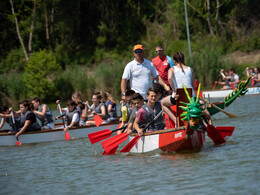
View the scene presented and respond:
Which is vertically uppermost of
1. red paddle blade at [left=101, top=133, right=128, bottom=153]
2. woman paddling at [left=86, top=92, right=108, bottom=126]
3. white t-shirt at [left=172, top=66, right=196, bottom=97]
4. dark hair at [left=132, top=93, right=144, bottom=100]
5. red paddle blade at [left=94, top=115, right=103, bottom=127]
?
white t-shirt at [left=172, top=66, right=196, bottom=97]

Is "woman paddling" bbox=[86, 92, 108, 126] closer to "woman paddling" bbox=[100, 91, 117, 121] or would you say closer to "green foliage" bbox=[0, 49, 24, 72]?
"woman paddling" bbox=[100, 91, 117, 121]

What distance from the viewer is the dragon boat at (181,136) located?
25.3ft

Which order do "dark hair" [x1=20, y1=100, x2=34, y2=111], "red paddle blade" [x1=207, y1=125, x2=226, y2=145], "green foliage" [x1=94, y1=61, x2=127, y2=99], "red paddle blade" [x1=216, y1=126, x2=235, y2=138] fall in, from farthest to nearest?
"green foliage" [x1=94, y1=61, x2=127, y2=99] < "dark hair" [x1=20, y1=100, x2=34, y2=111] < "red paddle blade" [x1=216, y1=126, x2=235, y2=138] < "red paddle blade" [x1=207, y1=125, x2=226, y2=145]

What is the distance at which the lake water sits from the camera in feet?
21.2

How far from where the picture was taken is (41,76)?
92.5ft

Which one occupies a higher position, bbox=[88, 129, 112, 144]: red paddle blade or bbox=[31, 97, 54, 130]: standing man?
bbox=[31, 97, 54, 130]: standing man

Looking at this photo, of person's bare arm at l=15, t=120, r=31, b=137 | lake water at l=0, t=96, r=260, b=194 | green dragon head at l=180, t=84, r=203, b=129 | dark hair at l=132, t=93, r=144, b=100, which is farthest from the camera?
Result: person's bare arm at l=15, t=120, r=31, b=137

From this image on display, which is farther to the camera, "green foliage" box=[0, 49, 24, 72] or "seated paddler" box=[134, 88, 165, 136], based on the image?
"green foliage" box=[0, 49, 24, 72]

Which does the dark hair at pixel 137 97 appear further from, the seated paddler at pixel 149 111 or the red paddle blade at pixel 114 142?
the red paddle blade at pixel 114 142

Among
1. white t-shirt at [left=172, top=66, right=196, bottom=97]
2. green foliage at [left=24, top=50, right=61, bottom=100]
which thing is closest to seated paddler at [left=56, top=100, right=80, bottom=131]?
white t-shirt at [left=172, top=66, right=196, bottom=97]

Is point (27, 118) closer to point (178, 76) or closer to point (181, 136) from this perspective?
point (178, 76)

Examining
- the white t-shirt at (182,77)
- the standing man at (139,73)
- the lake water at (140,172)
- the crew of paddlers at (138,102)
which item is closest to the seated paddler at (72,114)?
the crew of paddlers at (138,102)

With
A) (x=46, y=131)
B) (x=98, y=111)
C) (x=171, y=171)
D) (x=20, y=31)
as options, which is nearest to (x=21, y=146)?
(x=46, y=131)

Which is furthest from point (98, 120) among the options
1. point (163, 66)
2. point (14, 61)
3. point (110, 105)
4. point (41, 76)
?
point (14, 61)
